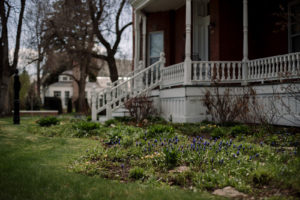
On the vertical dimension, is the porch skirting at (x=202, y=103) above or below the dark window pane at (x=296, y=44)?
below

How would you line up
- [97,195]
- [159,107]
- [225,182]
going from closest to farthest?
[97,195], [225,182], [159,107]

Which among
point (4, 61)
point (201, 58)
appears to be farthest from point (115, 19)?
point (201, 58)

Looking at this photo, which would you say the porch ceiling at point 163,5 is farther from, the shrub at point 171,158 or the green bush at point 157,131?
the shrub at point 171,158

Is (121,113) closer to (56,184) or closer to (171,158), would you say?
(171,158)

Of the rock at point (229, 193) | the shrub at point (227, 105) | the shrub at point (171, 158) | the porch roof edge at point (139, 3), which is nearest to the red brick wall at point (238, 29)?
the shrub at point (227, 105)

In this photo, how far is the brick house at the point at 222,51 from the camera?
8.54m

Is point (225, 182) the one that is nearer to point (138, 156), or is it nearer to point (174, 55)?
point (138, 156)

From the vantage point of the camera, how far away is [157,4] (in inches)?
499

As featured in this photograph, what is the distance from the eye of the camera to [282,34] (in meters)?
9.68

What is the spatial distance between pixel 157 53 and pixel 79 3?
662 centimetres

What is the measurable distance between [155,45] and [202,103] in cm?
588

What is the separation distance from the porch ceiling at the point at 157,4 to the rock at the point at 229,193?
989cm

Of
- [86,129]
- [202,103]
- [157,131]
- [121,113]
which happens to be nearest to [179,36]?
[121,113]

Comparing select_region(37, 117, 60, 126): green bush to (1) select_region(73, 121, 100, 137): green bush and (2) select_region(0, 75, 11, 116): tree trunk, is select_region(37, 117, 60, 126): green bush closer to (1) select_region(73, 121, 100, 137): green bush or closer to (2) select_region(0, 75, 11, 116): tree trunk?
(1) select_region(73, 121, 100, 137): green bush
